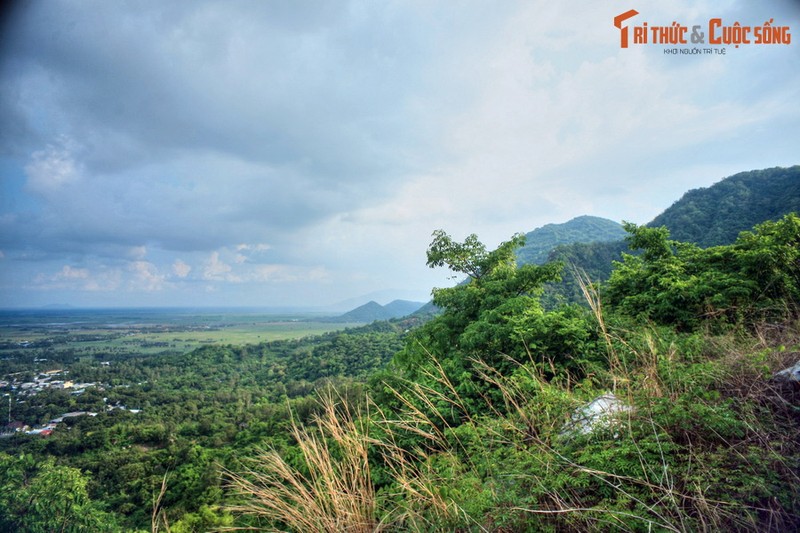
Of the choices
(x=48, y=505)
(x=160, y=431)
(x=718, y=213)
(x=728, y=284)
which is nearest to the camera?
(x=728, y=284)

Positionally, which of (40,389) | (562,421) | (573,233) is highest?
(573,233)

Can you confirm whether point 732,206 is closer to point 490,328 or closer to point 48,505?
point 490,328

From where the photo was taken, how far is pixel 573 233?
107 m

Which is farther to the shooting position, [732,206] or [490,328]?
[732,206]

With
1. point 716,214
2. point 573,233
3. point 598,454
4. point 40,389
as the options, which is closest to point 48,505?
point 598,454

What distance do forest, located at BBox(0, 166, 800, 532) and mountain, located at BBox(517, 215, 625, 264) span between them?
91838mm

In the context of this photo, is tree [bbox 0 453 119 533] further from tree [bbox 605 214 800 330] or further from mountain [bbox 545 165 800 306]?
mountain [bbox 545 165 800 306]

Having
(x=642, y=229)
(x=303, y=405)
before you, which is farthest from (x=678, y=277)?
(x=303, y=405)

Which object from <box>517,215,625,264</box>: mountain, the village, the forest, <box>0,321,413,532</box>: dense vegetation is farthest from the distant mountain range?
the village

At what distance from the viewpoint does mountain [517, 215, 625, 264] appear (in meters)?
96.5

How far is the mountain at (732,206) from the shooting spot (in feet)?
92.9

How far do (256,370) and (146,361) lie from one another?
2896cm

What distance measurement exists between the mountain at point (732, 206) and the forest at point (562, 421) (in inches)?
997

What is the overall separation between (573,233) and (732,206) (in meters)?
73.5
